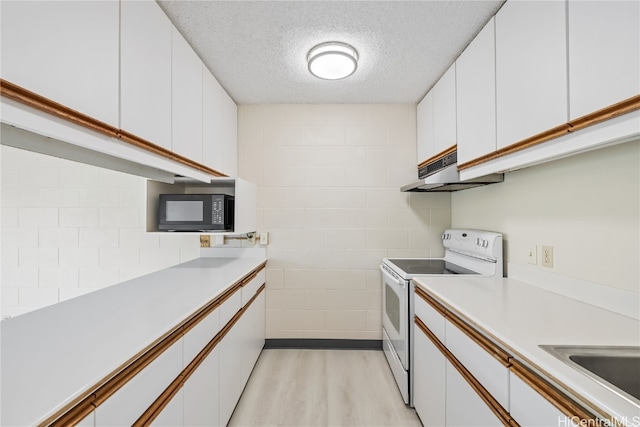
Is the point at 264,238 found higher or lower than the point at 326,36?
lower

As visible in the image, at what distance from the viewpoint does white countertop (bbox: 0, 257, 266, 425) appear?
25.2 inches

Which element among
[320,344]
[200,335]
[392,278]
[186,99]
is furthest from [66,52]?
[320,344]

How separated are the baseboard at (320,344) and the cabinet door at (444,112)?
188 cm

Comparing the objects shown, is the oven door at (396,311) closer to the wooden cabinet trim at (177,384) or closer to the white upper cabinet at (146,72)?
the wooden cabinet trim at (177,384)

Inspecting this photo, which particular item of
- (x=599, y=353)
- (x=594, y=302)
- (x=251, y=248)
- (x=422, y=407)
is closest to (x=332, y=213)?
(x=251, y=248)

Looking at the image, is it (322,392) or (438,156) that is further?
(438,156)

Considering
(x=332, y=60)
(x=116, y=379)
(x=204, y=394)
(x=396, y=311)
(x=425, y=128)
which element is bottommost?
(x=204, y=394)

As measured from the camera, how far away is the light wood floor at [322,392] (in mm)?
1868

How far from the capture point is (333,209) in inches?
111

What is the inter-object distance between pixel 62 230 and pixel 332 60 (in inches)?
98.1

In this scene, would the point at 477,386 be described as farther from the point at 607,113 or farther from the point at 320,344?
the point at 320,344

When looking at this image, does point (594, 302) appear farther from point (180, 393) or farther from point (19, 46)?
point (19, 46)

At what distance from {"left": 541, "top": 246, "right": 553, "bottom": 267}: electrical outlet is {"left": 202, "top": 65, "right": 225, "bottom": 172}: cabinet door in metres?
2.15

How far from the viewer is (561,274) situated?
1452mm
